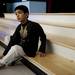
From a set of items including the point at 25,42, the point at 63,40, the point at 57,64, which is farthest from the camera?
the point at 25,42

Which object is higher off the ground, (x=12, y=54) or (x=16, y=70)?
(x=12, y=54)

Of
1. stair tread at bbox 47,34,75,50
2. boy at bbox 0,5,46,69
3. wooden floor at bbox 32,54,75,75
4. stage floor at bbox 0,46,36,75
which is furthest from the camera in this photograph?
boy at bbox 0,5,46,69

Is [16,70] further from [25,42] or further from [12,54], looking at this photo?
[25,42]

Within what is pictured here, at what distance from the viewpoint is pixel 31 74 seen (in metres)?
2.38

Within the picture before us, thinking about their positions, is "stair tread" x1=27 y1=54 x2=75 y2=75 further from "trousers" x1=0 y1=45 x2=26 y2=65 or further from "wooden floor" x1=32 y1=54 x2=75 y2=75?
"trousers" x1=0 y1=45 x2=26 y2=65

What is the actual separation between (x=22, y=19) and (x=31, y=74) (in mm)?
697

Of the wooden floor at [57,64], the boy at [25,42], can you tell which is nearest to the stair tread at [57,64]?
the wooden floor at [57,64]

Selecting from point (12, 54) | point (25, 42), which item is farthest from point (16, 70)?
point (25, 42)

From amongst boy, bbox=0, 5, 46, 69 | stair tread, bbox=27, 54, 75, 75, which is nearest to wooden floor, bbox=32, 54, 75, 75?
stair tread, bbox=27, 54, 75, 75

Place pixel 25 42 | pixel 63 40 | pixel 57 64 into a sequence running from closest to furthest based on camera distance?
pixel 57 64
pixel 63 40
pixel 25 42

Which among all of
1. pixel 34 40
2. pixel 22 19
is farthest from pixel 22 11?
pixel 34 40

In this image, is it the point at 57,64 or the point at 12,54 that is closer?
the point at 57,64

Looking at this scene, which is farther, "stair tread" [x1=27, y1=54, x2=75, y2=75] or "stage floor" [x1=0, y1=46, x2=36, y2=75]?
"stage floor" [x1=0, y1=46, x2=36, y2=75]

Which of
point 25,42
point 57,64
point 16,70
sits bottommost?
point 16,70
